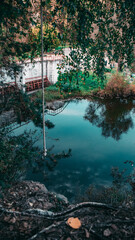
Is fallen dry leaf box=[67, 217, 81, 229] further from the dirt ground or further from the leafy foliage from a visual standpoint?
the leafy foliage

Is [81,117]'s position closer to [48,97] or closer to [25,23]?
[48,97]

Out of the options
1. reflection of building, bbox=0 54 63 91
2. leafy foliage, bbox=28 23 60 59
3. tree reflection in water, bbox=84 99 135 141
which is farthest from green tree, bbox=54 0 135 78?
reflection of building, bbox=0 54 63 91

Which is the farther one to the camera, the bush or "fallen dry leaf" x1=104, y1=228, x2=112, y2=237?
the bush

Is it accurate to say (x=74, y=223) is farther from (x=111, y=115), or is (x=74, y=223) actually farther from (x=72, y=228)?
(x=111, y=115)

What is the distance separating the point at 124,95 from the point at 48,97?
8590 mm

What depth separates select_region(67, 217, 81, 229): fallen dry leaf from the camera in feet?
12.7

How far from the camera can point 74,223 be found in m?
3.94

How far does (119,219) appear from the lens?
3885 millimetres

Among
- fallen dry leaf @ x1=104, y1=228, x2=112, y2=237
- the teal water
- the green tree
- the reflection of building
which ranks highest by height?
the green tree

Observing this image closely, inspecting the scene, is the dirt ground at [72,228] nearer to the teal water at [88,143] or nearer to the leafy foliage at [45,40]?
the leafy foliage at [45,40]

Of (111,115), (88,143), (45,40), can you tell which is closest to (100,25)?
(45,40)

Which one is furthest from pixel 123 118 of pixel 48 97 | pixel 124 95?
pixel 48 97

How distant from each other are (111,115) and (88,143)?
609 cm

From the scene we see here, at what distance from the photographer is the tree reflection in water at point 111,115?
54.8ft
